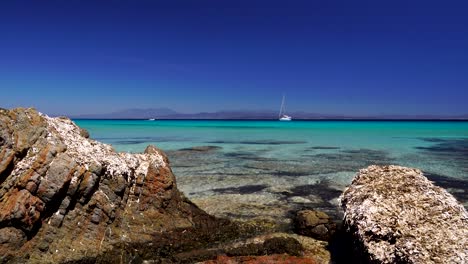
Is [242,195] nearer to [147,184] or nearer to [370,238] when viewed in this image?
[147,184]

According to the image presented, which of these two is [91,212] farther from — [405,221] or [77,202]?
[405,221]

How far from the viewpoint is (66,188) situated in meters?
12.7

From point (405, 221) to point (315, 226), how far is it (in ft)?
16.9

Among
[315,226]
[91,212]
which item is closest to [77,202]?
[91,212]

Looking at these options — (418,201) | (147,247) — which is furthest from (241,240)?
(418,201)

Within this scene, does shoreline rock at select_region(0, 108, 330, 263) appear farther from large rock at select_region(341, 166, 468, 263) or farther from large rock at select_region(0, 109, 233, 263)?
large rock at select_region(341, 166, 468, 263)

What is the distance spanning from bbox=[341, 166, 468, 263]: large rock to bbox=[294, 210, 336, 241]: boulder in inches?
94.1

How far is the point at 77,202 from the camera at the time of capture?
12992 mm

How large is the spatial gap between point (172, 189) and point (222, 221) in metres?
2.71

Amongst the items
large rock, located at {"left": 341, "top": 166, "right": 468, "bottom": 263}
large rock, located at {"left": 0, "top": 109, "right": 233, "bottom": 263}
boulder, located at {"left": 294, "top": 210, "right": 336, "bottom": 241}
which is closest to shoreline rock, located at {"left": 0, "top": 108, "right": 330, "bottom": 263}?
large rock, located at {"left": 0, "top": 109, "right": 233, "bottom": 263}

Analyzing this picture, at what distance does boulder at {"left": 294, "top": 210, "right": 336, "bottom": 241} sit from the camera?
1436 centimetres

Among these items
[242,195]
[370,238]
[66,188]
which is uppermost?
[66,188]

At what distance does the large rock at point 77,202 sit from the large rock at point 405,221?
250 inches

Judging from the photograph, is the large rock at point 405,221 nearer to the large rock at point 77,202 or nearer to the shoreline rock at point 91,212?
the shoreline rock at point 91,212
